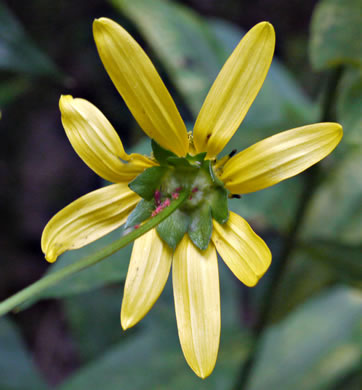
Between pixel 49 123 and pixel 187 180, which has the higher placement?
pixel 187 180

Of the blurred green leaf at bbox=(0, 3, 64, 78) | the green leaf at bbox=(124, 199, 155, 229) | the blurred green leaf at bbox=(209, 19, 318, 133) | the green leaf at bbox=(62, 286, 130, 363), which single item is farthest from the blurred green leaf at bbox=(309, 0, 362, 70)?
the green leaf at bbox=(62, 286, 130, 363)

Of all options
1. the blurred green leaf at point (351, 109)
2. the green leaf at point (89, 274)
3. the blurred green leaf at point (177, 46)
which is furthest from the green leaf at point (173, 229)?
the blurred green leaf at point (177, 46)

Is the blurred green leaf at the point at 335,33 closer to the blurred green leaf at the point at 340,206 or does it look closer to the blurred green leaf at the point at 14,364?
the blurred green leaf at the point at 340,206

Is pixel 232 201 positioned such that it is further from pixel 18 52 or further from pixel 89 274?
pixel 18 52

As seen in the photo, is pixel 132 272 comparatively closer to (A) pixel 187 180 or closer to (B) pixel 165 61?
(A) pixel 187 180

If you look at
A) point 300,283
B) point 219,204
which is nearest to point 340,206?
point 300,283

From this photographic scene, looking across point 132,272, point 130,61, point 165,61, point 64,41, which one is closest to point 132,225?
point 132,272
